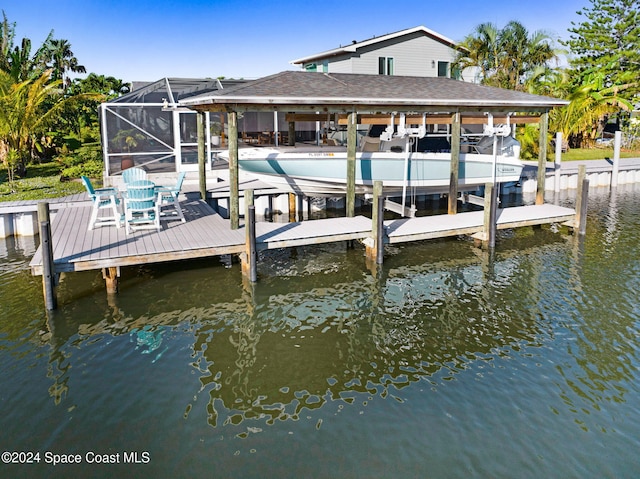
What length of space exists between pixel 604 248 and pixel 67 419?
12775mm

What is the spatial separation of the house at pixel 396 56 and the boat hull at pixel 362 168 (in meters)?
10.5

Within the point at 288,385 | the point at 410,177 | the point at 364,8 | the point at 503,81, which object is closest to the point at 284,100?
the point at 410,177

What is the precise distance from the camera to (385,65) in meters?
25.3

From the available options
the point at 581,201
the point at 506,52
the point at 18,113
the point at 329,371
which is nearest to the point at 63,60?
the point at 18,113

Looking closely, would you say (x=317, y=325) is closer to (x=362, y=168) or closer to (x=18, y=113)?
(x=362, y=168)

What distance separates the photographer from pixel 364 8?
41.6m

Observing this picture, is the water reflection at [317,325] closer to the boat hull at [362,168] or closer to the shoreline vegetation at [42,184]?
the boat hull at [362,168]

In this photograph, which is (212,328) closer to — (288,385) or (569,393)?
(288,385)

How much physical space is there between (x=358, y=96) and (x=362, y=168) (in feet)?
8.59

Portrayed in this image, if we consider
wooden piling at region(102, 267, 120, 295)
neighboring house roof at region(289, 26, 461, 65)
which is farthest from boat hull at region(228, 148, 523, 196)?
neighboring house roof at region(289, 26, 461, 65)

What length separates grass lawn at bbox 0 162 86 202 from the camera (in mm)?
16641

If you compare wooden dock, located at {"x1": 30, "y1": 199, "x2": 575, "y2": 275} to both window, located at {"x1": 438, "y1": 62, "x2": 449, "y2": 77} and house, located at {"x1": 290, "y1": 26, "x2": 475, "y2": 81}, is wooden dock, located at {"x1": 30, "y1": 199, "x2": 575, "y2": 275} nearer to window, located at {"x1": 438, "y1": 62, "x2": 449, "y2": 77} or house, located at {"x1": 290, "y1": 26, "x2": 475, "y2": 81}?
house, located at {"x1": 290, "y1": 26, "x2": 475, "y2": 81}

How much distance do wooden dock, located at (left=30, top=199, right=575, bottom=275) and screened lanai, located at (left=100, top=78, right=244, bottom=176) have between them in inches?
156

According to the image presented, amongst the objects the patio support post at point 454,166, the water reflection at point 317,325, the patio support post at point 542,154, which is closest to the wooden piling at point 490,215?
the water reflection at point 317,325
